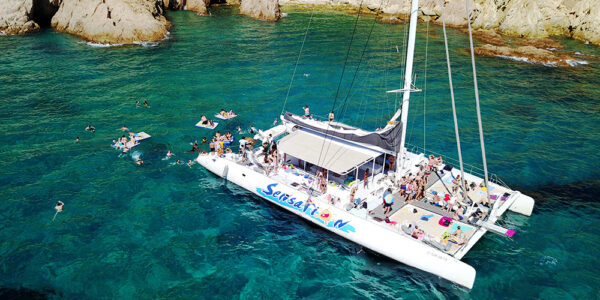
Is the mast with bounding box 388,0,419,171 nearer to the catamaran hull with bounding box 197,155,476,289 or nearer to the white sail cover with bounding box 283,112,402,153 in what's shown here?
the white sail cover with bounding box 283,112,402,153

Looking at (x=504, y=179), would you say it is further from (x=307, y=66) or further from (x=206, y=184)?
(x=307, y=66)

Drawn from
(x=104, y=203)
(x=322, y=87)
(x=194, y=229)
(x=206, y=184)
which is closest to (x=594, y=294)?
(x=194, y=229)

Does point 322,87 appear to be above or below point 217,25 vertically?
below

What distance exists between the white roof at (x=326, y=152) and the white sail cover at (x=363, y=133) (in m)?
0.61

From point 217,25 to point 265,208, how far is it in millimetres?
54151

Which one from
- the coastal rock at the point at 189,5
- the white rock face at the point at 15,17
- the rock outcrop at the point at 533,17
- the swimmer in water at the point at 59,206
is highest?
the rock outcrop at the point at 533,17

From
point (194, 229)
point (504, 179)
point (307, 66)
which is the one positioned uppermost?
point (307, 66)

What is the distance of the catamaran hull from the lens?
20391 mm

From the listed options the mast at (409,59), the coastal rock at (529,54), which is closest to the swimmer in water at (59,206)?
the mast at (409,59)

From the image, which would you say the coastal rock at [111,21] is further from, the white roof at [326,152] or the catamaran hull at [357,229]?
the white roof at [326,152]

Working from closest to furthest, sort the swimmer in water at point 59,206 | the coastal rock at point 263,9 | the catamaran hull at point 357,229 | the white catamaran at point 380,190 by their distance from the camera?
the catamaran hull at point 357,229 < the white catamaran at point 380,190 < the swimmer in water at point 59,206 < the coastal rock at point 263,9

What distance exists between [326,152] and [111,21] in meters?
47.5

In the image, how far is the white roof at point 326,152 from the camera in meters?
24.9

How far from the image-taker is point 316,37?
2702 inches
